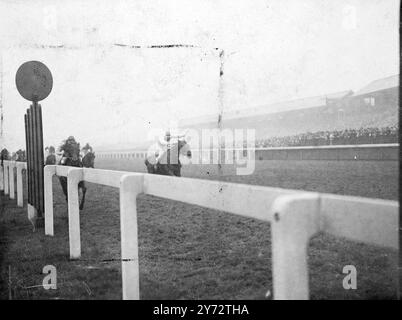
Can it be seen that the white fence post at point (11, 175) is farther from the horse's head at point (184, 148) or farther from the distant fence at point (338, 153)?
the distant fence at point (338, 153)

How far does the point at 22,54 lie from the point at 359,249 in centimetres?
380

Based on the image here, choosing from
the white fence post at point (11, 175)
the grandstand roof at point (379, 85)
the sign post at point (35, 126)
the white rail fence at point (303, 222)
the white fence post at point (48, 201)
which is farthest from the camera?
the grandstand roof at point (379, 85)

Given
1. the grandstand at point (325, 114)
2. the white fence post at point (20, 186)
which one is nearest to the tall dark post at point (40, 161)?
the white fence post at point (20, 186)

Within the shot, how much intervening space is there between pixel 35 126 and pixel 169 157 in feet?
13.6

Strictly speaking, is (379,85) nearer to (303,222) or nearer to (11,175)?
(11,175)

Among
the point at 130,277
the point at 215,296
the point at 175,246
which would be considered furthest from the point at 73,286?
the point at 175,246

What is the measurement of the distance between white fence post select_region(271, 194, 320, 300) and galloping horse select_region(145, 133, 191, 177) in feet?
25.2

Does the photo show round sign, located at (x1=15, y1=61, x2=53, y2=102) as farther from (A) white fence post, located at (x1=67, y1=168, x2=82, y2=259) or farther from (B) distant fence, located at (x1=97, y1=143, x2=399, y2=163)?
(B) distant fence, located at (x1=97, y1=143, x2=399, y2=163)

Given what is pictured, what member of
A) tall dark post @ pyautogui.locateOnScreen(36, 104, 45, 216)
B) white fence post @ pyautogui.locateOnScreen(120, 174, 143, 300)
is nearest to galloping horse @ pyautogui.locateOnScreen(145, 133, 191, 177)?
tall dark post @ pyautogui.locateOnScreen(36, 104, 45, 216)

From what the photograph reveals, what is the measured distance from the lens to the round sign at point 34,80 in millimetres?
4746

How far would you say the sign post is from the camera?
15.9 feet

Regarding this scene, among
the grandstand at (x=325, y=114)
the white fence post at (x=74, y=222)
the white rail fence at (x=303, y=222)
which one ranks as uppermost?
the grandstand at (x=325, y=114)

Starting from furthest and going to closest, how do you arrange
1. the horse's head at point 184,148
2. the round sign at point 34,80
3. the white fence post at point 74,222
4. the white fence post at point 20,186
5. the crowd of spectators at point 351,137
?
the crowd of spectators at point 351,137 → the horse's head at point 184,148 → the white fence post at point 20,186 → the round sign at point 34,80 → the white fence post at point 74,222

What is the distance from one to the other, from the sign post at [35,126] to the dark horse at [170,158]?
4002mm
